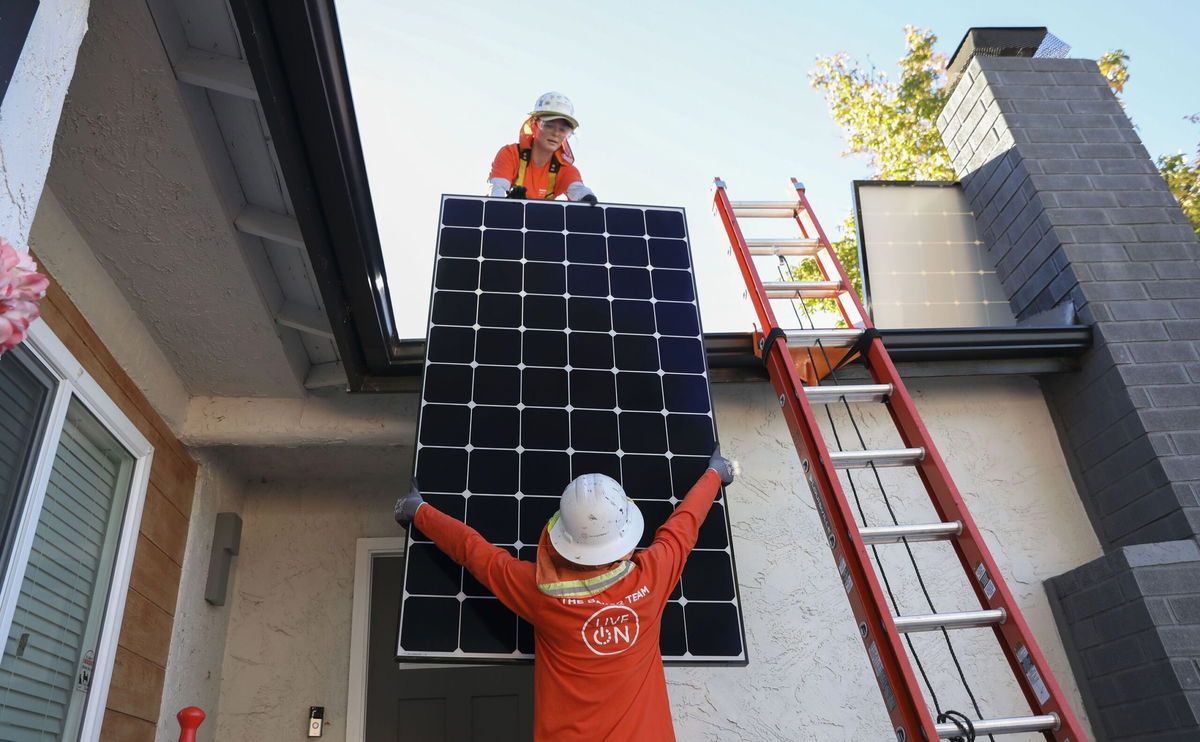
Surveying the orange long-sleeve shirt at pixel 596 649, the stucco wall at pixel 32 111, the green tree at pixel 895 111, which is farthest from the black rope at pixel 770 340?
the green tree at pixel 895 111

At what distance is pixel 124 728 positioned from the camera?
4059mm

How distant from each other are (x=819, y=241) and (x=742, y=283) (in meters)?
0.46

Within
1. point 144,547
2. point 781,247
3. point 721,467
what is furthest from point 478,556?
point 781,247

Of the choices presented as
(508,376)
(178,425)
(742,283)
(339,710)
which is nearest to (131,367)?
(178,425)

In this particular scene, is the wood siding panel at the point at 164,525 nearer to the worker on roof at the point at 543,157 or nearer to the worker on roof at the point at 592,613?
the worker on roof at the point at 592,613

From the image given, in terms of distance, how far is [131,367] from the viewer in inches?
169

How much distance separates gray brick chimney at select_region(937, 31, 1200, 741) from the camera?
14.7 feet

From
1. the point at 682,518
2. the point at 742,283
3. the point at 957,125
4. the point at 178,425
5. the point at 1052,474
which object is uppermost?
the point at 957,125

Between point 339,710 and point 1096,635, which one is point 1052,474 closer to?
point 1096,635

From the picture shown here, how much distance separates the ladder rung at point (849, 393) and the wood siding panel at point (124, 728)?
3327 mm

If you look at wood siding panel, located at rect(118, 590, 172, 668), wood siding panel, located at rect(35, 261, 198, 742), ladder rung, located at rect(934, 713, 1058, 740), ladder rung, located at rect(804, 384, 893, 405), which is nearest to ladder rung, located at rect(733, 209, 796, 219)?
ladder rung, located at rect(804, 384, 893, 405)

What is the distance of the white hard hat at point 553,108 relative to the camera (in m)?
5.05

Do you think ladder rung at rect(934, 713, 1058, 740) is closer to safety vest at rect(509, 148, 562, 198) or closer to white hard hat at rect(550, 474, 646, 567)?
white hard hat at rect(550, 474, 646, 567)

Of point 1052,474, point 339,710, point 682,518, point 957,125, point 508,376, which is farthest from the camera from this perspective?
point 957,125
